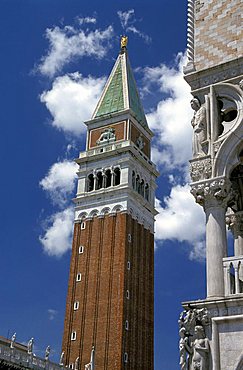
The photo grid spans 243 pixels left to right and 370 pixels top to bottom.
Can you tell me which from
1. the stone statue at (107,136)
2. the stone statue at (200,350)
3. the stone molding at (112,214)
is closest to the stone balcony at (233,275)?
the stone statue at (200,350)

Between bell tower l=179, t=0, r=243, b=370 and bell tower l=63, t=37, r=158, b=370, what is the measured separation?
4458 centimetres

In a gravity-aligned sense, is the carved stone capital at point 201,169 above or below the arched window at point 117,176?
below

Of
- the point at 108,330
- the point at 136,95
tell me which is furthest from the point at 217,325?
the point at 136,95

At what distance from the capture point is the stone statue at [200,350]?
8.44 m

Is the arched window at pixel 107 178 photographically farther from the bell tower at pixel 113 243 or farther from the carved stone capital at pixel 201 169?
the carved stone capital at pixel 201 169

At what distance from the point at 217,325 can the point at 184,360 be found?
0.70m

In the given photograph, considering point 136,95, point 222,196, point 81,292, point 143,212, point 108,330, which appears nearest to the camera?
point 222,196

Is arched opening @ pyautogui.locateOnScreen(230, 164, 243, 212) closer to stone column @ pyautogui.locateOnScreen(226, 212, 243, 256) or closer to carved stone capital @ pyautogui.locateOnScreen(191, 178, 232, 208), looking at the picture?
stone column @ pyautogui.locateOnScreen(226, 212, 243, 256)

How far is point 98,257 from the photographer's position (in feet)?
190

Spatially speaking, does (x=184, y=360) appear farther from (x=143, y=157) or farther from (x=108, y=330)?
(x=143, y=157)

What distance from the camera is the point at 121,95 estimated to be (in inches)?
2650

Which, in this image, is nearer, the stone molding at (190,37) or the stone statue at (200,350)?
the stone statue at (200,350)

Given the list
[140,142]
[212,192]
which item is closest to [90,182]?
[140,142]

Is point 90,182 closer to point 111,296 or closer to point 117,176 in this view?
point 117,176
